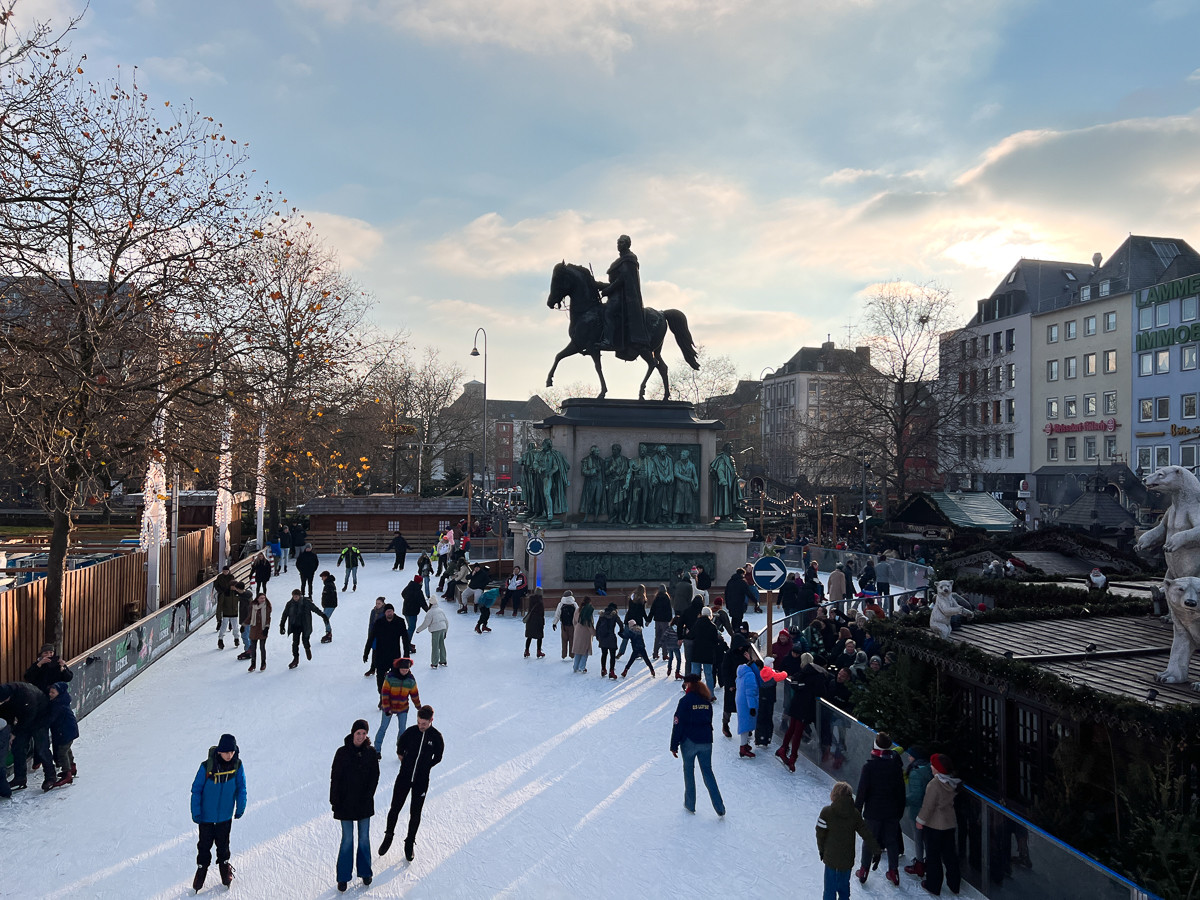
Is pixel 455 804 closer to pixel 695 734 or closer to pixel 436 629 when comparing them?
pixel 695 734

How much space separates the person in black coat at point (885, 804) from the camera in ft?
26.1

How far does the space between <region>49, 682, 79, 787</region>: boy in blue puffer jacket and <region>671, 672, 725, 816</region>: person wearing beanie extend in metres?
6.89

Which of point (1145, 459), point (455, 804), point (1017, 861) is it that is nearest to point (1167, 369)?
point (1145, 459)

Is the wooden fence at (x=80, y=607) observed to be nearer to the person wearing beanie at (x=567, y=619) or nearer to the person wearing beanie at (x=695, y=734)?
the person wearing beanie at (x=567, y=619)

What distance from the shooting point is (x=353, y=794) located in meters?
7.45

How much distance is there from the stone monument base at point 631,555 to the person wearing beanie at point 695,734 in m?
12.9

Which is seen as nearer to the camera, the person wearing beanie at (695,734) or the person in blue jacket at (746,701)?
the person wearing beanie at (695,734)

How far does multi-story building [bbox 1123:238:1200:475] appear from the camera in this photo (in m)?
46.1

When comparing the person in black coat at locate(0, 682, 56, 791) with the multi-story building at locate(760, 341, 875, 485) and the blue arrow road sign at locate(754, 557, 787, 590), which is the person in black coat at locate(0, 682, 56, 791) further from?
the multi-story building at locate(760, 341, 875, 485)

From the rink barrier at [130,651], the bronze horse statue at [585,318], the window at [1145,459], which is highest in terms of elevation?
the bronze horse statue at [585,318]

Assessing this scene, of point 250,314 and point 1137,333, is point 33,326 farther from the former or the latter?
point 1137,333

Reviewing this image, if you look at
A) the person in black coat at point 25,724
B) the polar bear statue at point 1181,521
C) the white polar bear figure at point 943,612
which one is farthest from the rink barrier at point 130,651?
the polar bear statue at point 1181,521

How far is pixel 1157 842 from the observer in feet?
20.4

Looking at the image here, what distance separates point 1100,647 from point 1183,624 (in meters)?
1.92
